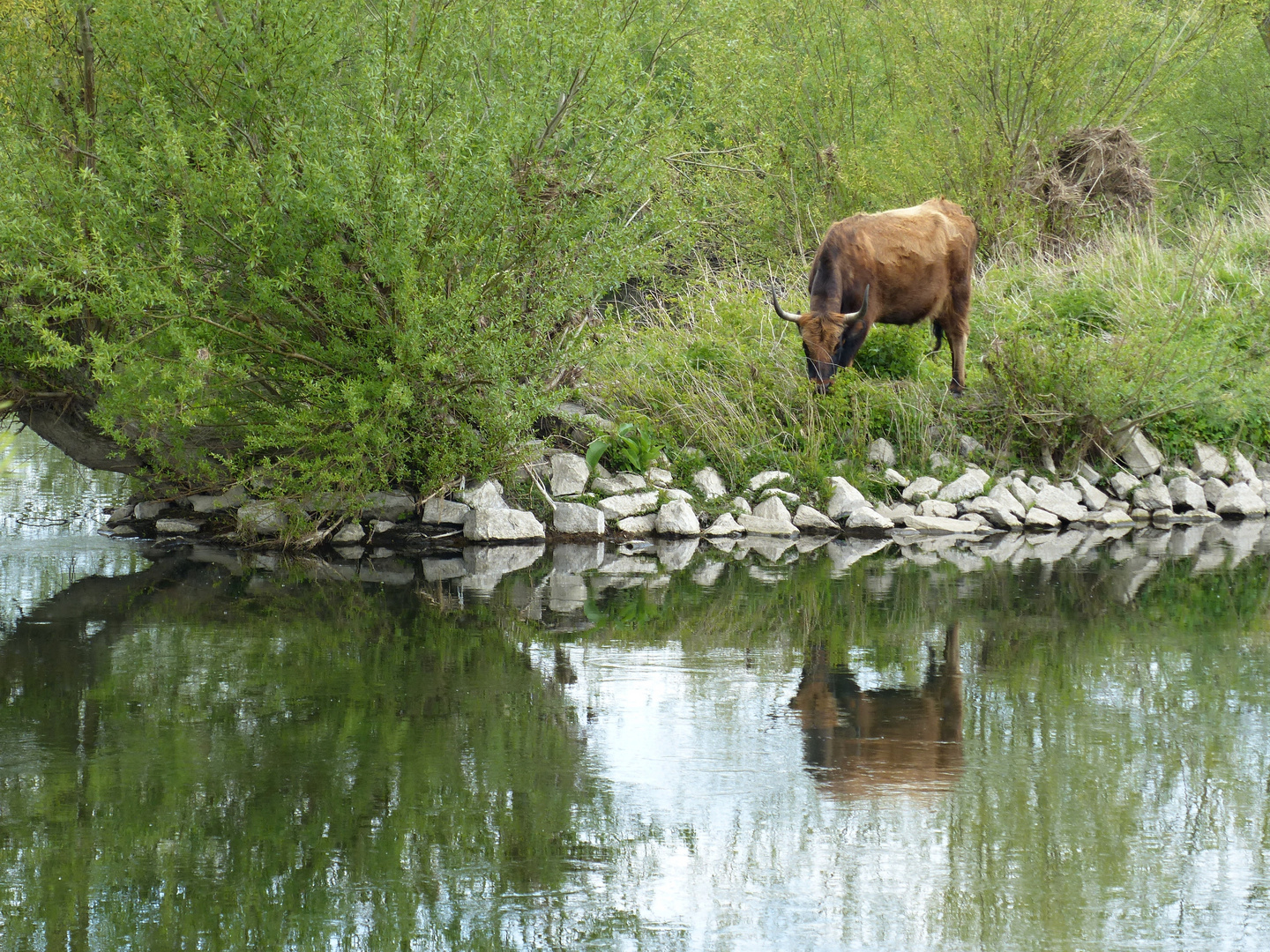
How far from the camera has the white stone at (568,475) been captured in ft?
43.0

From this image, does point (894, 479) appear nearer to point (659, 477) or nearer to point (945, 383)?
point (945, 383)

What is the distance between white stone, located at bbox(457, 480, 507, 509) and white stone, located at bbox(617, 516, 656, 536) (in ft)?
3.63

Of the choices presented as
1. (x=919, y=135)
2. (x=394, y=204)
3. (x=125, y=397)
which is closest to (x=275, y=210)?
(x=394, y=204)

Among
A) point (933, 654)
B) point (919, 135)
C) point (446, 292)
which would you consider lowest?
point (933, 654)

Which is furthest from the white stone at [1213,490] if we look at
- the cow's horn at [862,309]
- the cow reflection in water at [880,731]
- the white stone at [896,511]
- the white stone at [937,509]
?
the cow reflection in water at [880,731]

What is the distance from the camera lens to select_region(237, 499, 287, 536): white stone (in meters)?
12.1

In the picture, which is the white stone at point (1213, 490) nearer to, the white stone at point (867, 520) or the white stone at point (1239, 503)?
the white stone at point (1239, 503)

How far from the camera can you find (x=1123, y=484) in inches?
567

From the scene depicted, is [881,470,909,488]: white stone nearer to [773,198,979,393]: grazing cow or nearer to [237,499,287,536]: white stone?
[773,198,979,393]: grazing cow

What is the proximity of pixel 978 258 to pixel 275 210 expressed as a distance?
11.4 m

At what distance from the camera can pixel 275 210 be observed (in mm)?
10469

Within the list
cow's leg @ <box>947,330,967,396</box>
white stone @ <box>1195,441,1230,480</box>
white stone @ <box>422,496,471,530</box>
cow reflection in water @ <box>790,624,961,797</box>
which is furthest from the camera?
white stone @ <box>1195,441,1230,480</box>

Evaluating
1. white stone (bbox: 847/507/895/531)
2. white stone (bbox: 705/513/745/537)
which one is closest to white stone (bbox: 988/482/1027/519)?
white stone (bbox: 847/507/895/531)

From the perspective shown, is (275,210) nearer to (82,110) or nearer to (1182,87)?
(82,110)
